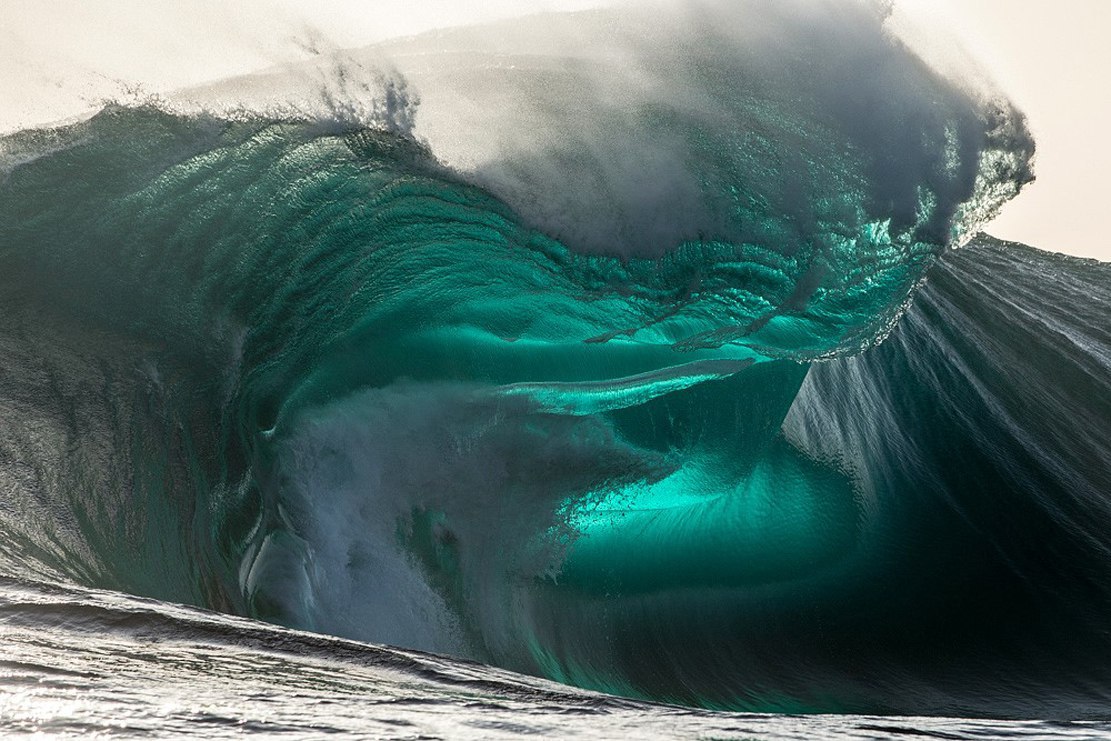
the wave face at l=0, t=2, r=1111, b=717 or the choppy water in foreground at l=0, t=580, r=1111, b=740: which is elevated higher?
the wave face at l=0, t=2, r=1111, b=717

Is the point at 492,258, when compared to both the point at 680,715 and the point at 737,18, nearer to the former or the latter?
the point at 737,18

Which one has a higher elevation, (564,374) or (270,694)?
(564,374)

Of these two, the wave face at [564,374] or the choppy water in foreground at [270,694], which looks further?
the wave face at [564,374]

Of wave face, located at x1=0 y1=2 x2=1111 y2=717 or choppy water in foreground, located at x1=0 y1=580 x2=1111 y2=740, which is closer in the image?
choppy water in foreground, located at x1=0 y1=580 x2=1111 y2=740

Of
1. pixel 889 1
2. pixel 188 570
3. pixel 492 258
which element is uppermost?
pixel 889 1

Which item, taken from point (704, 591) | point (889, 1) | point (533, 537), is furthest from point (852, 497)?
point (889, 1)

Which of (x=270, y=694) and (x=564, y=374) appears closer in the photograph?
(x=270, y=694)

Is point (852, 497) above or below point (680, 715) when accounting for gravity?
above

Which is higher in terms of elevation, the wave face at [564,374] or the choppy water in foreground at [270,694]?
the wave face at [564,374]
